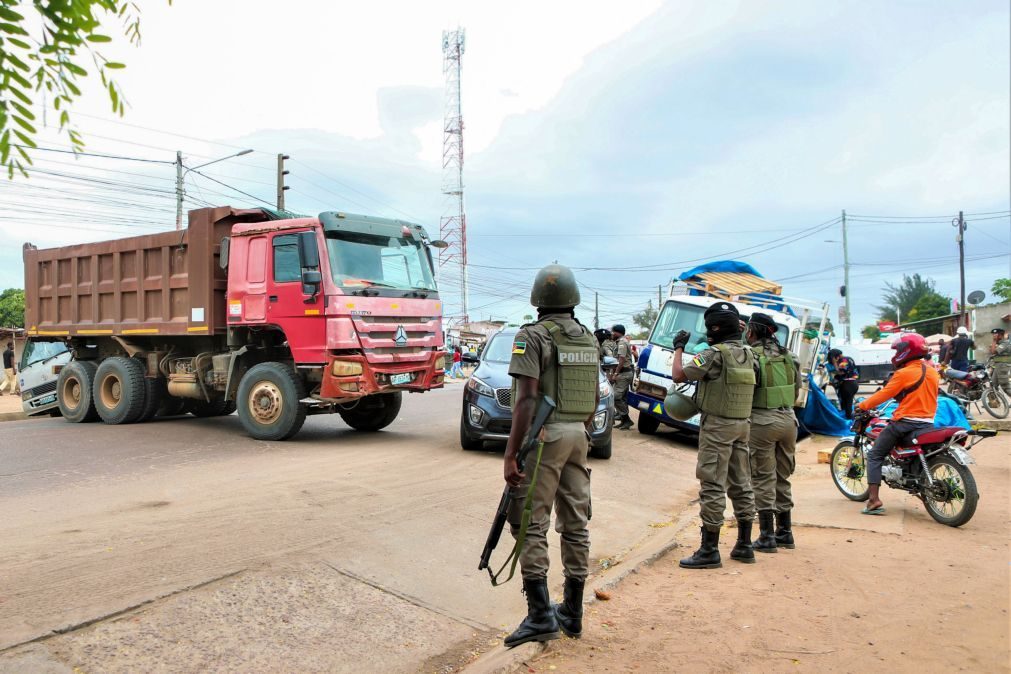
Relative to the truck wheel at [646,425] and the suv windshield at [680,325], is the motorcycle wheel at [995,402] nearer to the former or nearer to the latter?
the suv windshield at [680,325]

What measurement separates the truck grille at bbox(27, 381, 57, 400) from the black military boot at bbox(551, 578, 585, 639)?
41.6 feet

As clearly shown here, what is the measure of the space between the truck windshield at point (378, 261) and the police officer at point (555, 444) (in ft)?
19.4

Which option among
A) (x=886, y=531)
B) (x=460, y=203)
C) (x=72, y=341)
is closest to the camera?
(x=886, y=531)

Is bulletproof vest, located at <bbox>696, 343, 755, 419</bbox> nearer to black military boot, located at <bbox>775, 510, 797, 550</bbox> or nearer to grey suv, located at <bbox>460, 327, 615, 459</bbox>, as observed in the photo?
black military boot, located at <bbox>775, 510, 797, 550</bbox>

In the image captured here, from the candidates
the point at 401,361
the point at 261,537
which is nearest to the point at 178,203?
the point at 401,361

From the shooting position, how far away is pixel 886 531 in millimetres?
6285

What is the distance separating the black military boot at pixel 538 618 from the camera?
3.68 meters

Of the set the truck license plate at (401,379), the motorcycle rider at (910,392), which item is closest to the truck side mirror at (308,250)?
the truck license plate at (401,379)

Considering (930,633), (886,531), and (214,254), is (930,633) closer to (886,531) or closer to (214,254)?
(886,531)

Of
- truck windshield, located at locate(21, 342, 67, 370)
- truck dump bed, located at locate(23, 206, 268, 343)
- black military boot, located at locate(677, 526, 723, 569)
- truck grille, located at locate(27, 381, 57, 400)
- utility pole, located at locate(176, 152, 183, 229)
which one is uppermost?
utility pole, located at locate(176, 152, 183, 229)

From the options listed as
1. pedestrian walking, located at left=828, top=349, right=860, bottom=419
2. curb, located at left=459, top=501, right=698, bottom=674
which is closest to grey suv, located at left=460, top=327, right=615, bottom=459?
curb, located at left=459, top=501, right=698, bottom=674

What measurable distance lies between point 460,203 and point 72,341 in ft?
88.9

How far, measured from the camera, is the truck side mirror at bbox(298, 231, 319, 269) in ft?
30.2

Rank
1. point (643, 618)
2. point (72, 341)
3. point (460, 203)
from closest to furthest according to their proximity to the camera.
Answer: point (643, 618) → point (72, 341) → point (460, 203)
